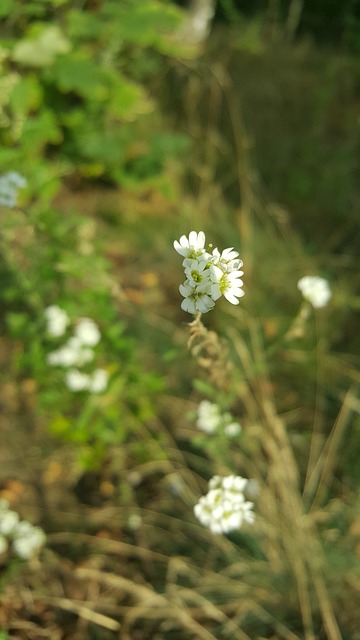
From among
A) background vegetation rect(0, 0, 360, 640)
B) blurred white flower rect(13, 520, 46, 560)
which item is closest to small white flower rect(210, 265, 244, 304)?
background vegetation rect(0, 0, 360, 640)

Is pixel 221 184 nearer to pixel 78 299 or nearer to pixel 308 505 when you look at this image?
pixel 78 299

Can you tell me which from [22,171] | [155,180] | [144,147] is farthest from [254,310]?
[144,147]

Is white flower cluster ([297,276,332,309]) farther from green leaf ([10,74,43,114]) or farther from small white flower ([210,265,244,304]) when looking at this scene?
green leaf ([10,74,43,114])

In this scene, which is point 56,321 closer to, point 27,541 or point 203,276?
point 27,541

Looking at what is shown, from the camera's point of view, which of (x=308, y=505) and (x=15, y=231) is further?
(x=15, y=231)

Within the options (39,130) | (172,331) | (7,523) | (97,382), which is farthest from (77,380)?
(39,130)
